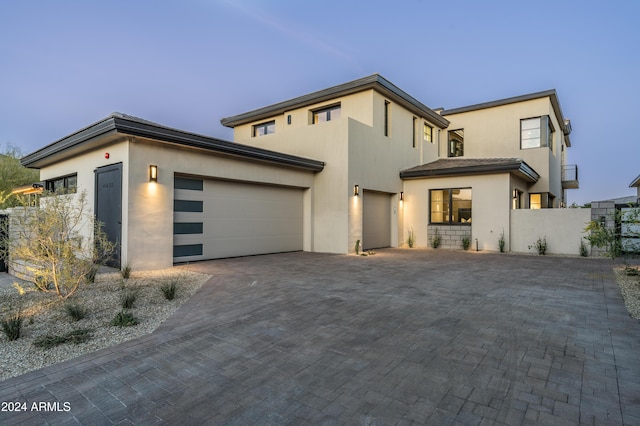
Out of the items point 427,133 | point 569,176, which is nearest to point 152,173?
point 427,133

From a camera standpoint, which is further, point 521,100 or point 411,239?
point 521,100

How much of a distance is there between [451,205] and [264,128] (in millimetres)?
9506

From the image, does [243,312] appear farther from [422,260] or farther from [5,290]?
[422,260]

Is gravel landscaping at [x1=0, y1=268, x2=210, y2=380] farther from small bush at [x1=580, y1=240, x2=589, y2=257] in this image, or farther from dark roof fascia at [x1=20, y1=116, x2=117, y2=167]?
small bush at [x1=580, y1=240, x2=589, y2=257]

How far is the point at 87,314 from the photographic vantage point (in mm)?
4348

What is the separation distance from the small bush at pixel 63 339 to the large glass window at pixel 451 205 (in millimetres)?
12696

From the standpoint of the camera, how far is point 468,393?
7.99 ft

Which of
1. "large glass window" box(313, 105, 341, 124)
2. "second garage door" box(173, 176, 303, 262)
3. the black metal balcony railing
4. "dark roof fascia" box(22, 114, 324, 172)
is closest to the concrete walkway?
"second garage door" box(173, 176, 303, 262)

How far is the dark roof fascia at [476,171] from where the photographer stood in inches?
461

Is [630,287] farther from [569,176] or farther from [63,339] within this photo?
[569,176]

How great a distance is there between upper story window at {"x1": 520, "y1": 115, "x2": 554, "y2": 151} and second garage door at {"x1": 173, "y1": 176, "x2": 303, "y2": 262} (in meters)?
11.7

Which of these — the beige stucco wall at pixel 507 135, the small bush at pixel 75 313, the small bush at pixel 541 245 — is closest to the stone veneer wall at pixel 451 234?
the small bush at pixel 541 245

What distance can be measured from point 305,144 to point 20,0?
56.1ft

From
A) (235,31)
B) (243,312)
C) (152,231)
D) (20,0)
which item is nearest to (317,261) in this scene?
(152,231)
